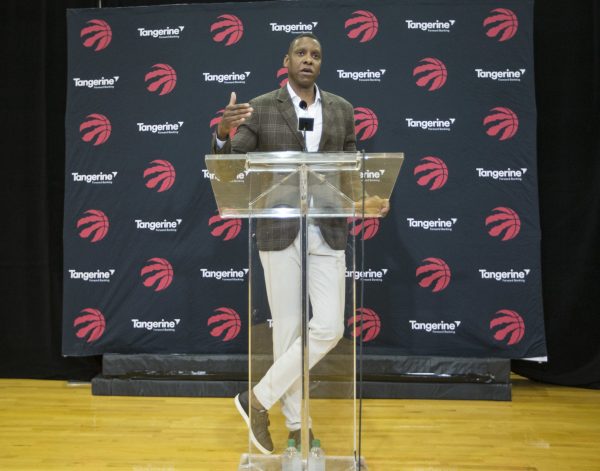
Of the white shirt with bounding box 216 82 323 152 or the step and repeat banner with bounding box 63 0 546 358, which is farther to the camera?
the step and repeat banner with bounding box 63 0 546 358

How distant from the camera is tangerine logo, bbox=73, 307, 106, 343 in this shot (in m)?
4.43

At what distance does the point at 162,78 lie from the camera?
4.45m

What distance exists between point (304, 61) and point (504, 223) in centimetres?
200

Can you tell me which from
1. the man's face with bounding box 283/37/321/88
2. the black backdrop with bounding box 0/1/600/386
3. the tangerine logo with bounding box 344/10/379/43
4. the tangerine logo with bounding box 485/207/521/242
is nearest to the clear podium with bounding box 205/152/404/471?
the man's face with bounding box 283/37/321/88

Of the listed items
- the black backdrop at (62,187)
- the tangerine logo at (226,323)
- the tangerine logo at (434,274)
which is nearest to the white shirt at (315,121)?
the tangerine logo at (434,274)

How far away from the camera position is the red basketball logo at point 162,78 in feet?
14.6

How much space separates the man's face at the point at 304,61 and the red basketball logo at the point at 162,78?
5.43ft

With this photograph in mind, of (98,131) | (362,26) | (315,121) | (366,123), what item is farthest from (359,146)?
(98,131)

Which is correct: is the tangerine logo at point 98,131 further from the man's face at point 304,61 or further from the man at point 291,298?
the man at point 291,298

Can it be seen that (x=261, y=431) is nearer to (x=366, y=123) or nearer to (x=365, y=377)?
(x=365, y=377)

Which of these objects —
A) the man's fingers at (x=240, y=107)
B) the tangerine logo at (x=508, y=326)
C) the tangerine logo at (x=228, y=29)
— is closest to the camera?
the man's fingers at (x=240, y=107)

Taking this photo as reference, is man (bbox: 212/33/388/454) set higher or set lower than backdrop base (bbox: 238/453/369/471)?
higher

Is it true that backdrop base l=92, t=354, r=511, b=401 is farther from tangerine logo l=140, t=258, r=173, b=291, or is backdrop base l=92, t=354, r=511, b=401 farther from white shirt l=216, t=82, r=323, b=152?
white shirt l=216, t=82, r=323, b=152

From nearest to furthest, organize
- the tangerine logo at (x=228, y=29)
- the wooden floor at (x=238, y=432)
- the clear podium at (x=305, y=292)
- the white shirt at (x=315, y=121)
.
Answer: the clear podium at (x=305, y=292)
the wooden floor at (x=238, y=432)
the white shirt at (x=315, y=121)
the tangerine logo at (x=228, y=29)
